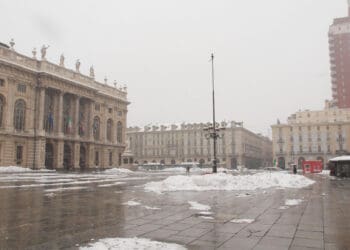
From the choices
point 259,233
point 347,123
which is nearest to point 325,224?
point 259,233

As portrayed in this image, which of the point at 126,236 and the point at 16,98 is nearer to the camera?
the point at 126,236

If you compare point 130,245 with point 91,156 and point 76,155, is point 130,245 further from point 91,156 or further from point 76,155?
point 91,156

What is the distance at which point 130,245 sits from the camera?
5688 mm

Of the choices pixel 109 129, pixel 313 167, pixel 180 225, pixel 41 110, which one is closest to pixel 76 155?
pixel 41 110

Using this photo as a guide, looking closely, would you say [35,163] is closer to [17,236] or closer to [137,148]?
[17,236]

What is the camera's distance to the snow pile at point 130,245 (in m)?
5.55

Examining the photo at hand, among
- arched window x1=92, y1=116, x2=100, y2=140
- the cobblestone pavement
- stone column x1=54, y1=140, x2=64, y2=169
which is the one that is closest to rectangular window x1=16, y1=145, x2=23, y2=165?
→ stone column x1=54, y1=140, x2=64, y2=169

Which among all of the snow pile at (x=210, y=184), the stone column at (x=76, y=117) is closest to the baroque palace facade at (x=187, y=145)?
the stone column at (x=76, y=117)

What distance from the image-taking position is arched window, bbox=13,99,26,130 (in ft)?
168

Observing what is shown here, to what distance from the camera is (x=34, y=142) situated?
2092 inches

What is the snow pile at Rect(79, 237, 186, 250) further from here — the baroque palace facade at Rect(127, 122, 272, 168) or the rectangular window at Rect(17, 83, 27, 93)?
the baroque palace facade at Rect(127, 122, 272, 168)

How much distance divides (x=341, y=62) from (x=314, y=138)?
86.0 feet

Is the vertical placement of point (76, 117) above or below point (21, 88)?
below

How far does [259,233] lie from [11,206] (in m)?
7.99
